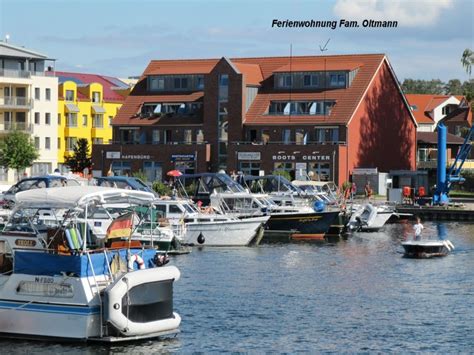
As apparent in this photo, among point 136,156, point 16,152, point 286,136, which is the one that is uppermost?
point 286,136

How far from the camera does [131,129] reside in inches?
4587

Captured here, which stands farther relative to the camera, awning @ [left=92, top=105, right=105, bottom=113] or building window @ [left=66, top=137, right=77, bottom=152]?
awning @ [left=92, top=105, right=105, bottom=113]

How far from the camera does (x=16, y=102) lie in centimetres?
12475

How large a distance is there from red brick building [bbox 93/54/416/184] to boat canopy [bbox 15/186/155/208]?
71047mm

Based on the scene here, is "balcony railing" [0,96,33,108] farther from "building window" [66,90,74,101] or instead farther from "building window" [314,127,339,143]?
"building window" [314,127,339,143]

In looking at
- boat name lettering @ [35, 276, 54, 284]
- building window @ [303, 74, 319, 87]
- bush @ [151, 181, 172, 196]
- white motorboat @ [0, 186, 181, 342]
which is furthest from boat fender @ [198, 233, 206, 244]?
building window @ [303, 74, 319, 87]

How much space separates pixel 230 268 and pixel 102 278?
21043 millimetres

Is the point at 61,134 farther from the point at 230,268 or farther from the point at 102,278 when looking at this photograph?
the point at 102,278

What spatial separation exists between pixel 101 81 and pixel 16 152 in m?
38.6

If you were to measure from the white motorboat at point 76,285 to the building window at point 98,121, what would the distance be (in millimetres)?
105460

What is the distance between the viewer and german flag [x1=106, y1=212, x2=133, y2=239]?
34.7 meters

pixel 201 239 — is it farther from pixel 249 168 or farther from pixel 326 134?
pixel 326 134

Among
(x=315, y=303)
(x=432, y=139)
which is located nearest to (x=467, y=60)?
(x=432, y=139)

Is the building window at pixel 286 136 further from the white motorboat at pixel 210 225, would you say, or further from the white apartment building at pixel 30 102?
the white motorboat at pixel 210 225
